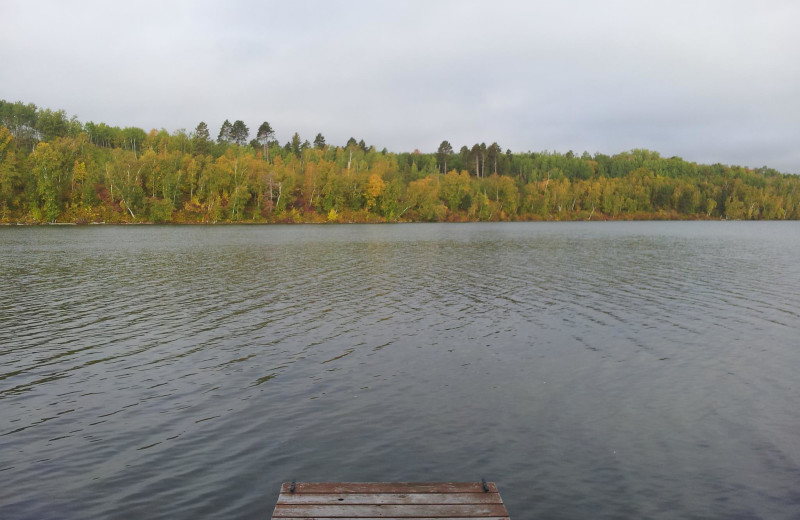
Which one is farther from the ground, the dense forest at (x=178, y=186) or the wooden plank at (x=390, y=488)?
the dense forest at (x=178, y=186)

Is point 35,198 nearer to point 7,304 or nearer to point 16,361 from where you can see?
point 7,304

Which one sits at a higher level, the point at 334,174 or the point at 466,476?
the point at 334,174

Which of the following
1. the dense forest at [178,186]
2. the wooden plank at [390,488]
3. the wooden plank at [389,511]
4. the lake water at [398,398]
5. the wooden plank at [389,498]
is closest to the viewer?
the wooden plank at [389,511]

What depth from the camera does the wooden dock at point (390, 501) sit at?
808cm

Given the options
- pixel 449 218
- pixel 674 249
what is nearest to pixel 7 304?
pixel 674 249

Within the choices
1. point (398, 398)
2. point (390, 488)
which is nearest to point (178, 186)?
point (398, 398)

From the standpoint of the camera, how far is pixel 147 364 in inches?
767

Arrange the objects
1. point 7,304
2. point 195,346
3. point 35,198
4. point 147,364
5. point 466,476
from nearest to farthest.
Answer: point 466,476 < point 147,364 < point 195,346 < point 7,304 < point 35,198

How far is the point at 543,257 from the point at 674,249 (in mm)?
25613

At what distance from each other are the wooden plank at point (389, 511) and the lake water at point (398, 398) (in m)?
2.21

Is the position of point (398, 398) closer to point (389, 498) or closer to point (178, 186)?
point (389, 498)

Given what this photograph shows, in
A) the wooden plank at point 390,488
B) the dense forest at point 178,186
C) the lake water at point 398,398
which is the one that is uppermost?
the dense forest at point 178,186

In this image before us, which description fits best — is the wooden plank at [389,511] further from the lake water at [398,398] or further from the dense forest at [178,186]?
the dense forest at [178,186]

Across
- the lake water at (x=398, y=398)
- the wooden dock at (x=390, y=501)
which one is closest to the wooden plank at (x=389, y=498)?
the wooden dock at (x=390, y=501)
